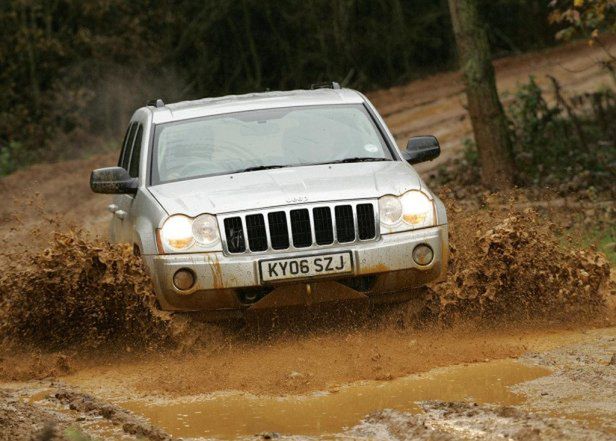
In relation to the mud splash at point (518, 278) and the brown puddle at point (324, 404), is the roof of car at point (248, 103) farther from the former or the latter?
the brown puddle at point (324, 404)

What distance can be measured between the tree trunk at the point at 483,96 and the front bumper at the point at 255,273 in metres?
8.53

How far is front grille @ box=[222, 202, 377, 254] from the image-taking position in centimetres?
770

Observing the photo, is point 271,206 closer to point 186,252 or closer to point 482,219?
point 186,252

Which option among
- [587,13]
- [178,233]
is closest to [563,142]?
[587,13]

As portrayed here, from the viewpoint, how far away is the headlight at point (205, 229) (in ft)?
25.4

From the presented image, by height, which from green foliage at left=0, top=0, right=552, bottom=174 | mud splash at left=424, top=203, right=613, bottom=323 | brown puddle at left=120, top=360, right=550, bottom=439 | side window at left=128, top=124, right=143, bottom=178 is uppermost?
green foliage at left=0, top=0, right=552, bottom=174

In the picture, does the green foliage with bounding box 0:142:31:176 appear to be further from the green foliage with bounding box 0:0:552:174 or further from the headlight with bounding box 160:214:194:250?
the headlight with bounding box 160:214:194:250

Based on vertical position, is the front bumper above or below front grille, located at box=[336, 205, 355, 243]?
below

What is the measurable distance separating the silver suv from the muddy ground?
326 millimetres

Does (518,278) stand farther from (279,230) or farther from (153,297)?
(153,297)

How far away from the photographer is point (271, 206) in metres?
7.74

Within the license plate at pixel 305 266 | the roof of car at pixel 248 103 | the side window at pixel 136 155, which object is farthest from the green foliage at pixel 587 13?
the license plate at pixel 305 266

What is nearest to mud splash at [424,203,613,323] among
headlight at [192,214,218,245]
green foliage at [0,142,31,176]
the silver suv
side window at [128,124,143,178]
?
the silver suv

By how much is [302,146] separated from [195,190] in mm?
1011
